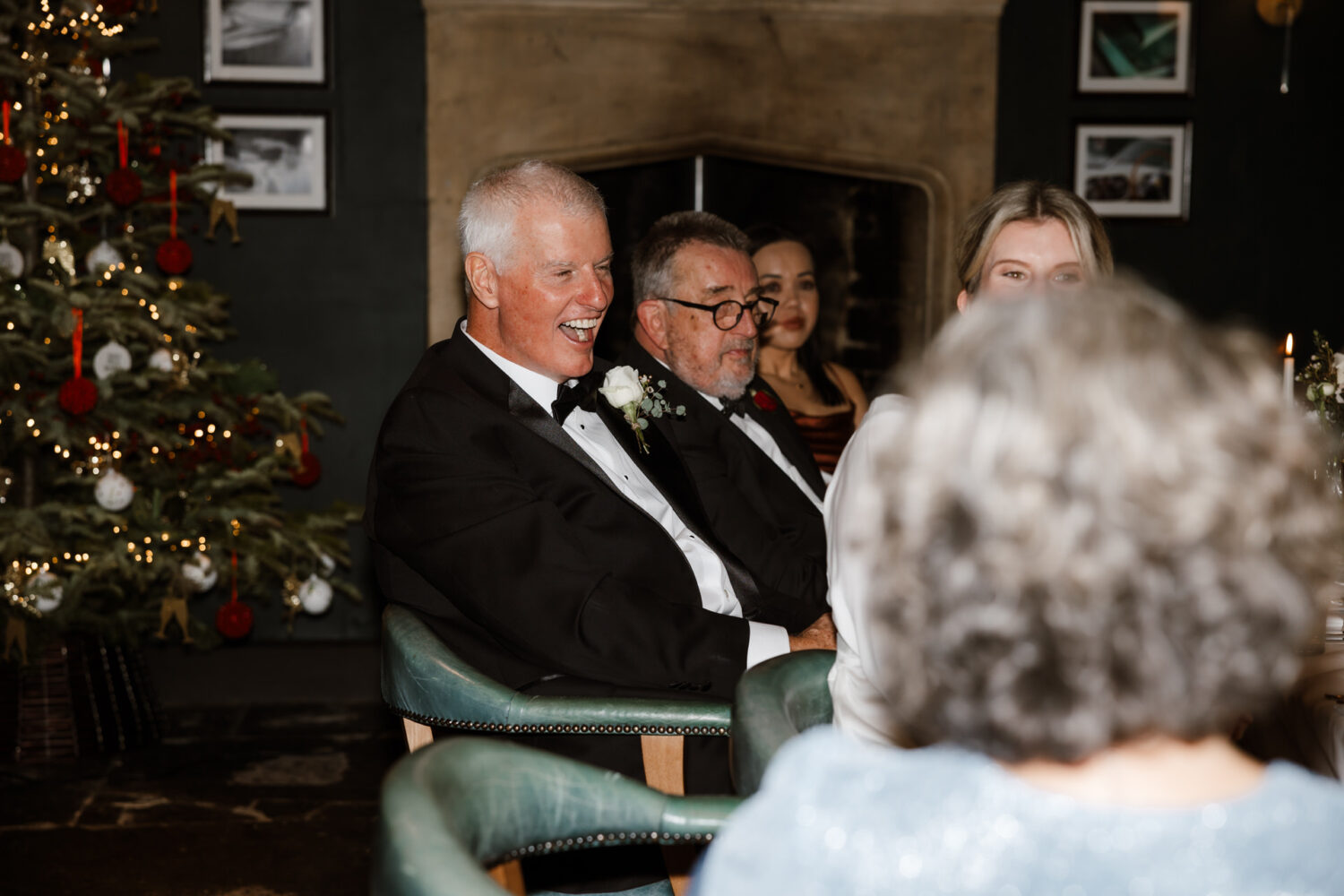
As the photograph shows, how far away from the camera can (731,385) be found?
3291 mm

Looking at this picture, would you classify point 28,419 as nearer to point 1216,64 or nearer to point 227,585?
point 227,585

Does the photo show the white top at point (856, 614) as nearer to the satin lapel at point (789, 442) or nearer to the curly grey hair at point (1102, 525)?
the curly grey hair at point (1102, 525)

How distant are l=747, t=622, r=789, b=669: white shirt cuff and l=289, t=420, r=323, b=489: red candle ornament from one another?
2694mm

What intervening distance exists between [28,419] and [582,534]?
8.22ft

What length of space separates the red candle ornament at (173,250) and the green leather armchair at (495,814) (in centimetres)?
370

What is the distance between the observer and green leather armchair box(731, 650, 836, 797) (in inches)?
51.9

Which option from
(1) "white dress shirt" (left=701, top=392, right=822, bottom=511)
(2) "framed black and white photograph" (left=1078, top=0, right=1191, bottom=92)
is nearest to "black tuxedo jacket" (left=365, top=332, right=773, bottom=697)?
(1) "white dress shirt" (left=701, top=392, right=822, bottom=511)

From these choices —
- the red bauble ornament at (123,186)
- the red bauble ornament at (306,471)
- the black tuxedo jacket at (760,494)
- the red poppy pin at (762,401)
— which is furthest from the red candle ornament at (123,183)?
the red poppy pin at (762,401)

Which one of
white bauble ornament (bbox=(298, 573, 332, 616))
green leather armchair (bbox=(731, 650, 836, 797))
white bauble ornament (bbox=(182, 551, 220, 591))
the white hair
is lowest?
white bauble ornament (bbox=(298, 573, 332, 616))

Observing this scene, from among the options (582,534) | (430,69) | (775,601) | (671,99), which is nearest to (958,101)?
(671,99)

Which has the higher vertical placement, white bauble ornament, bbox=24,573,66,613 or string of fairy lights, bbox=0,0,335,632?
string of fairy lights, bbox=0,0,335,632

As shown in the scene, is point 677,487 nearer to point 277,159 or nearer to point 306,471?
point 306,471

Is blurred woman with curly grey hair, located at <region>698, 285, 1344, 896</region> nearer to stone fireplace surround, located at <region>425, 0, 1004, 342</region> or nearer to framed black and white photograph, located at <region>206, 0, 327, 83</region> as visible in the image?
stone fireplace surround, located at <region>425, 0, 1004, 342</region>

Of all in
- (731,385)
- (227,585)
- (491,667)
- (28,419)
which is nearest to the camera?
(491,667)
